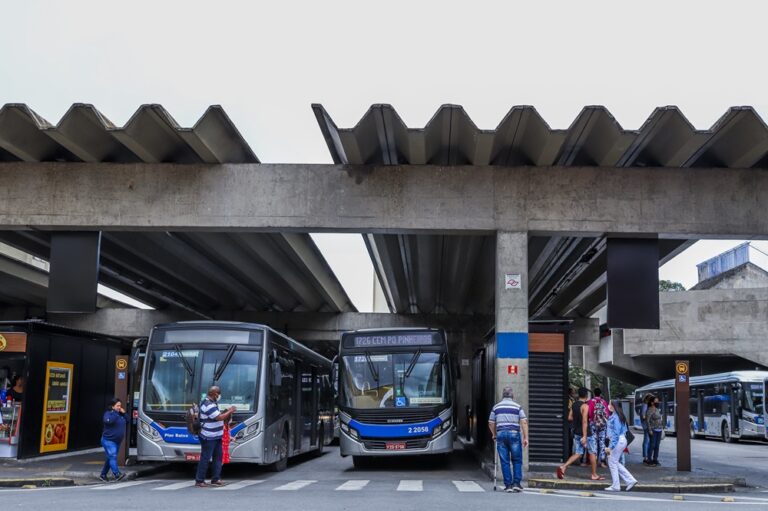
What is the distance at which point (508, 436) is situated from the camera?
14969 mm

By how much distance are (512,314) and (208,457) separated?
251 inches

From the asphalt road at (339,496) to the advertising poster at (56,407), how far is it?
383 cm

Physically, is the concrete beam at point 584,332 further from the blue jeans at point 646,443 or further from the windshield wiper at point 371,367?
the windshield wiper at point 371,367

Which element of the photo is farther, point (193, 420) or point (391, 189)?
point (391, 189)

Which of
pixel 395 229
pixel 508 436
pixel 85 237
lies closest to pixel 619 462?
pixel 508 436

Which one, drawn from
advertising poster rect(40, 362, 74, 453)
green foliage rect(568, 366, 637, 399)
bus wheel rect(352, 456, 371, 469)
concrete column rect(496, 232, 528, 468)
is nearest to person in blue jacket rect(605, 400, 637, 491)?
concrete column rect(496, 232, 528, 468)

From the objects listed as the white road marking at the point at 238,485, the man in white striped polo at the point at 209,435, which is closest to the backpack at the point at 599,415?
the white road marking at the point at 238,485

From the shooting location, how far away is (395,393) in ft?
66.0

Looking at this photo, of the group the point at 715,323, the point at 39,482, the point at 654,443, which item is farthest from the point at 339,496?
the point at 715,323

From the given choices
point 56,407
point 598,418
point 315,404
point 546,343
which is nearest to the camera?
point 598,418

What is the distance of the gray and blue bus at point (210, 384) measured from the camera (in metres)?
17.0

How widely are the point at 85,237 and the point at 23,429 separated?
16.4 ft

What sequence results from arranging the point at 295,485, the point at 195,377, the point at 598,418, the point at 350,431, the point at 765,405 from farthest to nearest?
the point at 765,405
the point at 350,431
the point at 195,377
the point at 598,418
the point at 295,485

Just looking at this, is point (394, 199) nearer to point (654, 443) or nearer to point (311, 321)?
point (654, 443)
